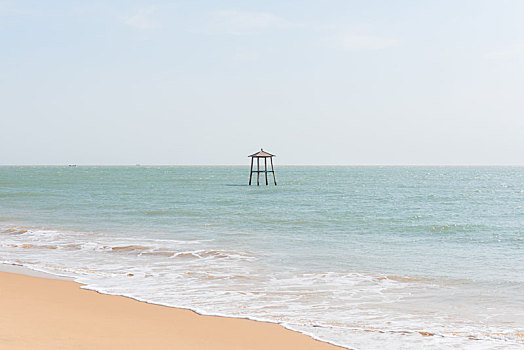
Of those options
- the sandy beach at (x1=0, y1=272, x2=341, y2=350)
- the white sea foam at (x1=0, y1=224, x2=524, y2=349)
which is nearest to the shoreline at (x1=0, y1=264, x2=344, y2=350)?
the sandy beach at (x1=0, y1=272, x2=341, y2=350)

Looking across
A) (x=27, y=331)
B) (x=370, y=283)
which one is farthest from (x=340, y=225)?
(x=27, y=331)

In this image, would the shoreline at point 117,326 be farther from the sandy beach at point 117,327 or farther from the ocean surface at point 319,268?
the ocean surface at point 319,268

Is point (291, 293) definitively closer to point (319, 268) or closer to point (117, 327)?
point (319, 268)

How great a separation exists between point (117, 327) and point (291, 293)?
3.31 meters

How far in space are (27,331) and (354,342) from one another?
3535 mm

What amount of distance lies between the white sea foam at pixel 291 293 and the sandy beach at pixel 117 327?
1.36 ft

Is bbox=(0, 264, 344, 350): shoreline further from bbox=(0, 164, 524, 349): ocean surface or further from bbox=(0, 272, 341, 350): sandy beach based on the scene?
bbox=(0, 164, 524, 349): ocean surface

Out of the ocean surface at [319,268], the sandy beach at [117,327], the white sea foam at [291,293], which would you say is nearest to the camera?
the sandy beach at [117,327]

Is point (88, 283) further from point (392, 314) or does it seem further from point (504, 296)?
point (504, 296)

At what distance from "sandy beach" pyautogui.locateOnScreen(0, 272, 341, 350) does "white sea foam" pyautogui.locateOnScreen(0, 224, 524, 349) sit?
0.42 m

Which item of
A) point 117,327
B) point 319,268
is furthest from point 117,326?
point 319,268

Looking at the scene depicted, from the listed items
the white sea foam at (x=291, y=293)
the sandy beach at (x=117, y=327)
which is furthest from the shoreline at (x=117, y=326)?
the white sea foam at (x=291, y=293)

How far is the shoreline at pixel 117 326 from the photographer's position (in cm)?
514

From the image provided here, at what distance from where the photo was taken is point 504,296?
8164 millimetres
